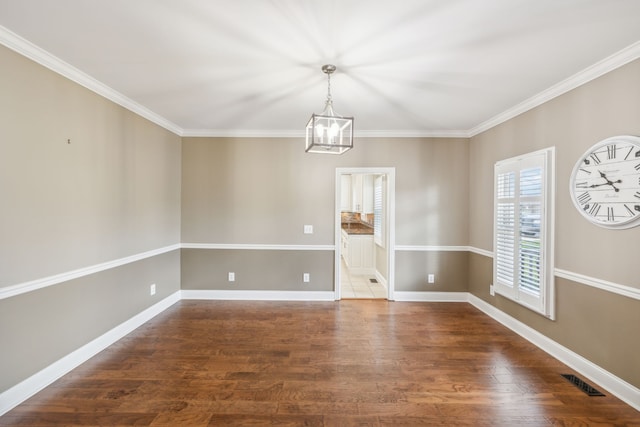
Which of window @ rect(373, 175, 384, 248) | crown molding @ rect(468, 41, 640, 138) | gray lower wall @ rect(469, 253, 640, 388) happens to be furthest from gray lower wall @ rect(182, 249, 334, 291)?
crown molding @ rect(468, 41, 640, 138)

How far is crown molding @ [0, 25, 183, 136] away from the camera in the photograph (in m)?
2.09

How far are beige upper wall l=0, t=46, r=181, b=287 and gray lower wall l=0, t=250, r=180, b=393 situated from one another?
0.19m

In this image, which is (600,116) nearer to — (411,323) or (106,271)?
(411,323)

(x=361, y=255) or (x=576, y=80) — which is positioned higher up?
(x=576, y=80)

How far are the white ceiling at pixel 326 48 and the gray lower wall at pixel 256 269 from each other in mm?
2259

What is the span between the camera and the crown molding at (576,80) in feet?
7.31

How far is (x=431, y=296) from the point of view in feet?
15.2

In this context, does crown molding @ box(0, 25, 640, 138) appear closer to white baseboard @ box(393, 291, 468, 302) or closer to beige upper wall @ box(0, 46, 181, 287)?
beige upper wall @ box(0, 46, 181, 287)

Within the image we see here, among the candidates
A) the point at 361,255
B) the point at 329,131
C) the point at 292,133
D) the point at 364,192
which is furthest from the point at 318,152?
the point at 364,192

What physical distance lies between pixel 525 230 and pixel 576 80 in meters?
1.54

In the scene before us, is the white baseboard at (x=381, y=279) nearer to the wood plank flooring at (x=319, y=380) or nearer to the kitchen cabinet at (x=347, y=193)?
the wood plank flooring at (x=319, y=380)

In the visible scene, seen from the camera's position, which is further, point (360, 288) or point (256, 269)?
point (360, 288)

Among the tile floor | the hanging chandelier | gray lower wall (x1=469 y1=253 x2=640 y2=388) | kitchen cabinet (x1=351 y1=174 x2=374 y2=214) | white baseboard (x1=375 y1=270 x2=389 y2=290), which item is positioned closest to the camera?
gray lower wall (x1=469 y1=253 x2=640 y2=388)

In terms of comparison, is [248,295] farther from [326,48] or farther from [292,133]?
[326,48]
